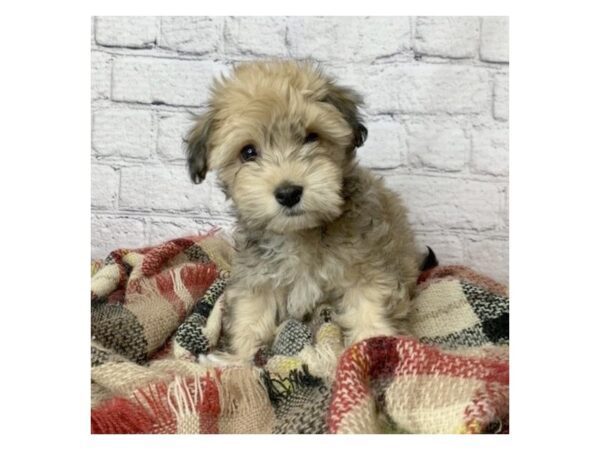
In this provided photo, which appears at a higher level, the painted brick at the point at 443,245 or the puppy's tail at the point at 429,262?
the painted brick at the point at 443,245

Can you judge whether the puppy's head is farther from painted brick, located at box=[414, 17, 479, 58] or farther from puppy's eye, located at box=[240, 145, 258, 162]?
painted brick, located at box=[414, 17, 479, 58]

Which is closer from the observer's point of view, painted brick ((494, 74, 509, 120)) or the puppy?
the puppy

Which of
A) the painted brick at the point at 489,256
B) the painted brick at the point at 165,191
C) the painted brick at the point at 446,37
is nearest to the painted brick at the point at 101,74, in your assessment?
the painted brick at the point at 165,191

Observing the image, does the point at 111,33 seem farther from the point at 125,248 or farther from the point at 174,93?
the point at 125,248

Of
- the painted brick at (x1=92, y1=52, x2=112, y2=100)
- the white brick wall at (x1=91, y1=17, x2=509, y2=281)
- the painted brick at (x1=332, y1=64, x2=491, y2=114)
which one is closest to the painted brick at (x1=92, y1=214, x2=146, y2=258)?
the white brick wall at (x1=91, y1=17, x2=509, y2=281)

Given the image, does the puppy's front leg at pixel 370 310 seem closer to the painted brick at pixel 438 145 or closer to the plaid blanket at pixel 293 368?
the plaid blanket at pixel 293 368

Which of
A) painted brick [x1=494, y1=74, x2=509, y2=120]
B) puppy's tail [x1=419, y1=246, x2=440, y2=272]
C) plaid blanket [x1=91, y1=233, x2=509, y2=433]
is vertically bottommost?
plaid blanket [x1=91, y1=233, x2=509, y2=433]

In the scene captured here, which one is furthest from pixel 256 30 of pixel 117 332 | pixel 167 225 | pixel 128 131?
pixel 117 332
